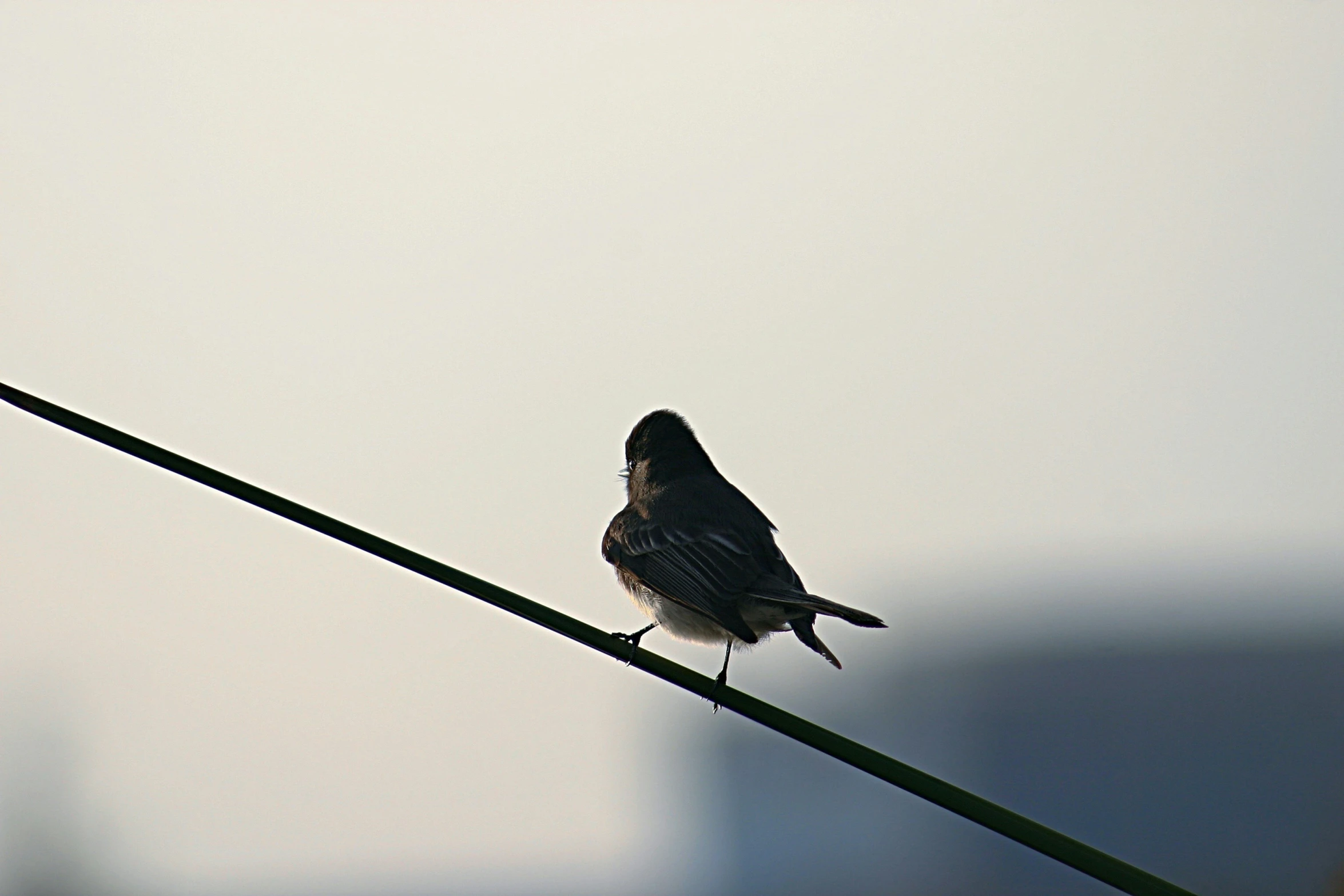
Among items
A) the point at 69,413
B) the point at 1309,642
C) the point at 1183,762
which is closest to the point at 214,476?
the point at 69,413

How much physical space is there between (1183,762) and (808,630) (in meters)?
44.9

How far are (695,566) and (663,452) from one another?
4.35ft

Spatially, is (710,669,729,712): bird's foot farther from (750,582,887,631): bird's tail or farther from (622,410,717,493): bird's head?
(622,410,717,493): bird's head

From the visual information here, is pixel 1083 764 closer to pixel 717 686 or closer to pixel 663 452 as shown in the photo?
pixel 663 452

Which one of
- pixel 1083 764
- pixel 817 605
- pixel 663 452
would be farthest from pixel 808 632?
pixel 1083 764

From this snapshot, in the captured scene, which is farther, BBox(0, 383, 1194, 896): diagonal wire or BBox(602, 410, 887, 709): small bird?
BBox(602, 410, 887, 709): small bird

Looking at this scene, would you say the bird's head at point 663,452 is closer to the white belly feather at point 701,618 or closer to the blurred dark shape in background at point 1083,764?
the white belly feather at point 701,618

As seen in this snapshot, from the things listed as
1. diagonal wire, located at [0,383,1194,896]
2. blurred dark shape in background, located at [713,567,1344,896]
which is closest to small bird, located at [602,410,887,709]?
diagonal wire, located at [0,383,1194,896]

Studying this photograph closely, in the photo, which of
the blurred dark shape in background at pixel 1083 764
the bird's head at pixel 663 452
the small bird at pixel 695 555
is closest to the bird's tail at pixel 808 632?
the small bird at pixel 695 555

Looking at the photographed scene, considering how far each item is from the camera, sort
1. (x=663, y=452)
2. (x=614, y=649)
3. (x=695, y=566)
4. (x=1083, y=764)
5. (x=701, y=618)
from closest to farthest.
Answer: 1. (x=614, y=649)
2. (x=695, y=566)
3. (x=701, y=618)
4. (x=663, y=452)
5. (x=1083, y=764)

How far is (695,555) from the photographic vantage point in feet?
17.7

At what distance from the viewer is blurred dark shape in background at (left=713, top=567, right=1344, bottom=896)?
1666 inches

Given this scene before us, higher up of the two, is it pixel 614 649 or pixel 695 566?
pixel 695 566

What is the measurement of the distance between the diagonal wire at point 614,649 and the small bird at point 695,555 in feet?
5.15
